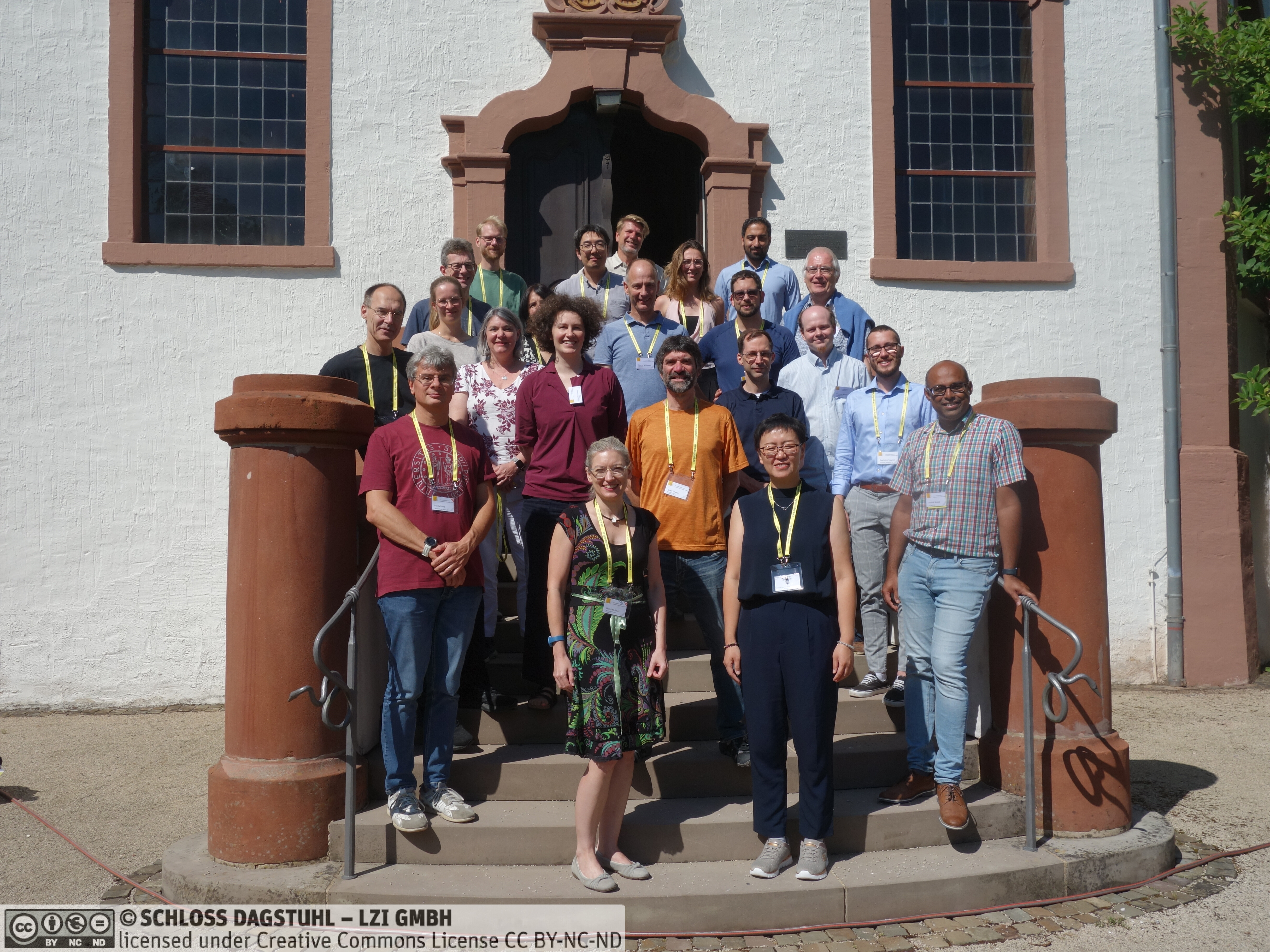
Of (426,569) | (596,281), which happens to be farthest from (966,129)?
(426,569)

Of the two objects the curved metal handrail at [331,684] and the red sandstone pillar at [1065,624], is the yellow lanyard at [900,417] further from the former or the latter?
the curved metal handrail at [331,684]

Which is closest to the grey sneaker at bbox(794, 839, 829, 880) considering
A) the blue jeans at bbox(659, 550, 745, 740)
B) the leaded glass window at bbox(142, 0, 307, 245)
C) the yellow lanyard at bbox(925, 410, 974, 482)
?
the blue jeans at bbox(659, 550, 745, 740)

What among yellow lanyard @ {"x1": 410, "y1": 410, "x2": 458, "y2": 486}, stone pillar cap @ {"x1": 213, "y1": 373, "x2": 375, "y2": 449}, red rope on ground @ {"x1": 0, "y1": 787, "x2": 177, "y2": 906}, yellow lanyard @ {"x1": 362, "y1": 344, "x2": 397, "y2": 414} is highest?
yellow lanyard @ {"x1": 362, "y1": 344, "x2": 397, "y2": 414}

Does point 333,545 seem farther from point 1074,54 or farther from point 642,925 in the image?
point 1074,54

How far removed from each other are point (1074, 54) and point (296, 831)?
8.02 meters

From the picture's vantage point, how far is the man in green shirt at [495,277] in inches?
263

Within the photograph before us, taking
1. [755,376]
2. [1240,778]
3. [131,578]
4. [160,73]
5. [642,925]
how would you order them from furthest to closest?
[160,73] < [131,578] < [1240,778] < [755,376] < [642,925]

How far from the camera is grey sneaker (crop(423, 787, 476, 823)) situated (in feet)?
14.1

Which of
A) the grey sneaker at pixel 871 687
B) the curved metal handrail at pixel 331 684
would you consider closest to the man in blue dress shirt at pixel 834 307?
the grey sneaker at pixel 871 687

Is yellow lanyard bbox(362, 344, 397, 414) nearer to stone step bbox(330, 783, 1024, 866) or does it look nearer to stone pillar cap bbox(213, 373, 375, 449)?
stone pillar cap bbox(213, 373, 375, 449)

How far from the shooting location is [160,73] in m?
7.91

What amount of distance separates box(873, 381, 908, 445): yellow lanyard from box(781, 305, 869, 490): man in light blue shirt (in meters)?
0.20

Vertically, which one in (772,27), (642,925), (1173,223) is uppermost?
(772,27)

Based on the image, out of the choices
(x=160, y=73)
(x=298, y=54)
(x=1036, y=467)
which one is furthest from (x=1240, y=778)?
(x=160, y=73)
